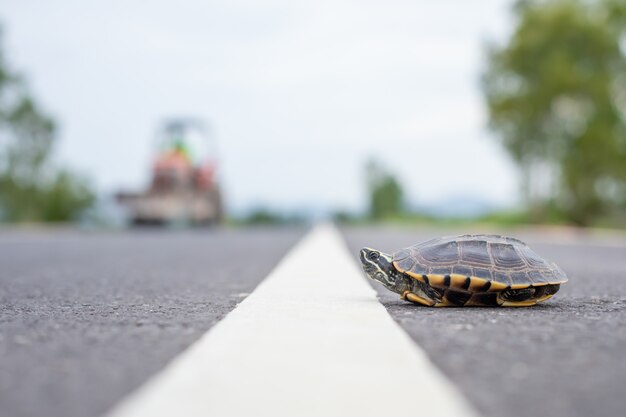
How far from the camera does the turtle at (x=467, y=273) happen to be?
181 inches

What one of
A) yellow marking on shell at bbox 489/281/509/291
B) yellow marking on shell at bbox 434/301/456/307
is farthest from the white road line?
yellow marking on shell at bbox 489/281/509/291

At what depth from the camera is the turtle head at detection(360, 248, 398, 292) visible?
4863 millimetres

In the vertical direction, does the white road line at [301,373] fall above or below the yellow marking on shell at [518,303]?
above

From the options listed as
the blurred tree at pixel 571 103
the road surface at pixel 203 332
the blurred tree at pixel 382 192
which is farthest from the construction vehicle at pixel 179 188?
the blurred tree at pixel 382 192

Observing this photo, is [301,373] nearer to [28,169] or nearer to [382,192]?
[28,169]

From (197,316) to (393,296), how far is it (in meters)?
1.74

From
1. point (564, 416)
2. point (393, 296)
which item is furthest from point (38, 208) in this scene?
point (564, 416)

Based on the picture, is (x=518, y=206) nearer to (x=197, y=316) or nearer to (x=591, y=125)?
(x=591, y=125)

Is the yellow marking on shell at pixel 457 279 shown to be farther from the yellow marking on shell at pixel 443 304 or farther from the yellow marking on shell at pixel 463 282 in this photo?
the yellow marking on shell at pixel 443 304

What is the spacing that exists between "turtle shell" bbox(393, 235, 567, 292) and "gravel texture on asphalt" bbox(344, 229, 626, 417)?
0.55 ft

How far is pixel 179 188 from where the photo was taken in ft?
94.2

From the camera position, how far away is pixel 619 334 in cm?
361

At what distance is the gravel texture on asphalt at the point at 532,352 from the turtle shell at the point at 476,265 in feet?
0.55

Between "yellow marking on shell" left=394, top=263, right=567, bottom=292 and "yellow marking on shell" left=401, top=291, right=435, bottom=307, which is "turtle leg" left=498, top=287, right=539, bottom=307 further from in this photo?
"yellow marking on shell" left=401, top=291, right=435, bottom=307
